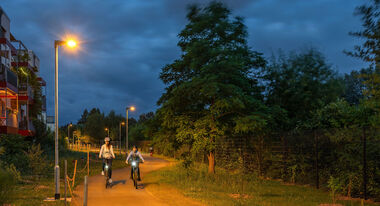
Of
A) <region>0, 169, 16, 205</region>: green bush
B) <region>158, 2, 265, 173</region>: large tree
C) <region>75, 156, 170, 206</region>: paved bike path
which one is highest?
<region>158, 2, 265, 173</region>: large tree

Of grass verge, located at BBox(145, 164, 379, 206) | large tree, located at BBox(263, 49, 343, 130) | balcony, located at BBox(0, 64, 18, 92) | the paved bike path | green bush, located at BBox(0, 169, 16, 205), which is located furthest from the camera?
balcony, located at BBox(0, 64, 18, 92)

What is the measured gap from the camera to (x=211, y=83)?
16281 mm

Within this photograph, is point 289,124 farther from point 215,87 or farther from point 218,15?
point 218,15

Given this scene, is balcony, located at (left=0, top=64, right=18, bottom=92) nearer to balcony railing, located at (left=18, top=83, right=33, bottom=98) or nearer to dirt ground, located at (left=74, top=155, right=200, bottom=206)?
balcony railing, located at (left=18, top=83, right=33, bottom=98)

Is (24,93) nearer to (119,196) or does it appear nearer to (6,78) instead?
(6,78)

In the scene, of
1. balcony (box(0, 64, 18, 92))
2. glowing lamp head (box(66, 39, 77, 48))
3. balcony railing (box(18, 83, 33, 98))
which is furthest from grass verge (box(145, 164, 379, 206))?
balcony railing (box(18, 83, 33, 98))

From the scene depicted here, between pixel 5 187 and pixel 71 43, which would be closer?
pixel 5 187

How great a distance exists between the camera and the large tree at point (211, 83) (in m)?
16.8

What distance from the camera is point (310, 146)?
14156 mm

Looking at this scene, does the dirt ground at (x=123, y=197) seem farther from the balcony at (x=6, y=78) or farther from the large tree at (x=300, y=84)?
the balcony at (x=6, y=78)

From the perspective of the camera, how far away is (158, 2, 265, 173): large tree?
16844mm

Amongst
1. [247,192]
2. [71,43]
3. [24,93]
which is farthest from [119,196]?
[24,93]

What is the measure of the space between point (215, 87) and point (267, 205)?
715 cm

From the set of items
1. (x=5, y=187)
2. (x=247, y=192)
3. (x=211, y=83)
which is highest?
(x=211, y=83)
